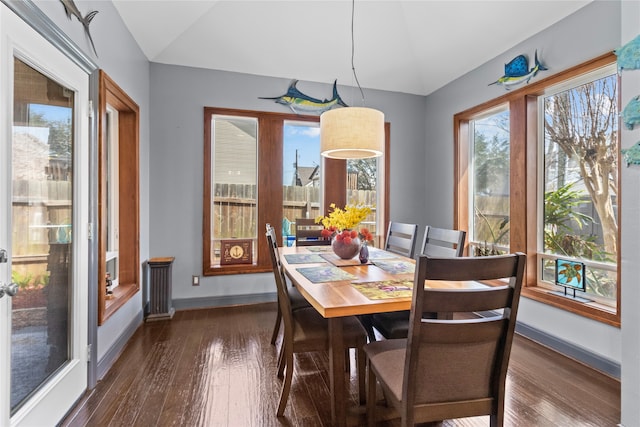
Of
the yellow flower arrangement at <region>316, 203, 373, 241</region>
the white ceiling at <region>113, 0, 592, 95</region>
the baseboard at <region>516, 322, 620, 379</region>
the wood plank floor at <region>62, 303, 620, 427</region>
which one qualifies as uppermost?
the white ceiling at <region>113, 0, 592, 95</region>

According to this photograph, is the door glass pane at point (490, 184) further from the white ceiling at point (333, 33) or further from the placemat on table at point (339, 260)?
the placemat on table at point (339, 260)

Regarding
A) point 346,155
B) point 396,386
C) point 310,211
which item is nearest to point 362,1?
point 346,155

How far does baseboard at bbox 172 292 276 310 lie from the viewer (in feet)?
12.0

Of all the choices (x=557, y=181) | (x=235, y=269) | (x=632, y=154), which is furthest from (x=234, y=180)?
(x=632, y=154)

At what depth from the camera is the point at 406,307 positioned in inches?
59.1

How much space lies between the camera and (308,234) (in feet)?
11.0

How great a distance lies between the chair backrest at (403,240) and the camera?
2797 millimetres

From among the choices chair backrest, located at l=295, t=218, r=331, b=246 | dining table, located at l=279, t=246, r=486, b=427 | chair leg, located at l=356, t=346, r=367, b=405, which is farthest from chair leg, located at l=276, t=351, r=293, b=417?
chair backrest, located at l=295, t=218, r=331, b=246

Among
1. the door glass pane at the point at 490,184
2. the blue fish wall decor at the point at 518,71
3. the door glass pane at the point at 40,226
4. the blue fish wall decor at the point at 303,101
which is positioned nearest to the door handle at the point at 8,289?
the door glass pane at the point at 40,226

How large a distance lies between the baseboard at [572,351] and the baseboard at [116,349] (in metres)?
3.56

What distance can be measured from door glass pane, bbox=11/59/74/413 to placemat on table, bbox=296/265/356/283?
4.64ft

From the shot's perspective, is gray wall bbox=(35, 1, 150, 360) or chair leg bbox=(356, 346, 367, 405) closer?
chair leg bbox=(356, 346, 367, 405)

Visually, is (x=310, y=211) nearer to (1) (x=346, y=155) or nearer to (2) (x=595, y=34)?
(1) (x=346, y=155)

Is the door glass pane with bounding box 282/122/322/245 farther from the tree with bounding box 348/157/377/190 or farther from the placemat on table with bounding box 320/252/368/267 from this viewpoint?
the placemat on table with bounding box 320/252/368/267
